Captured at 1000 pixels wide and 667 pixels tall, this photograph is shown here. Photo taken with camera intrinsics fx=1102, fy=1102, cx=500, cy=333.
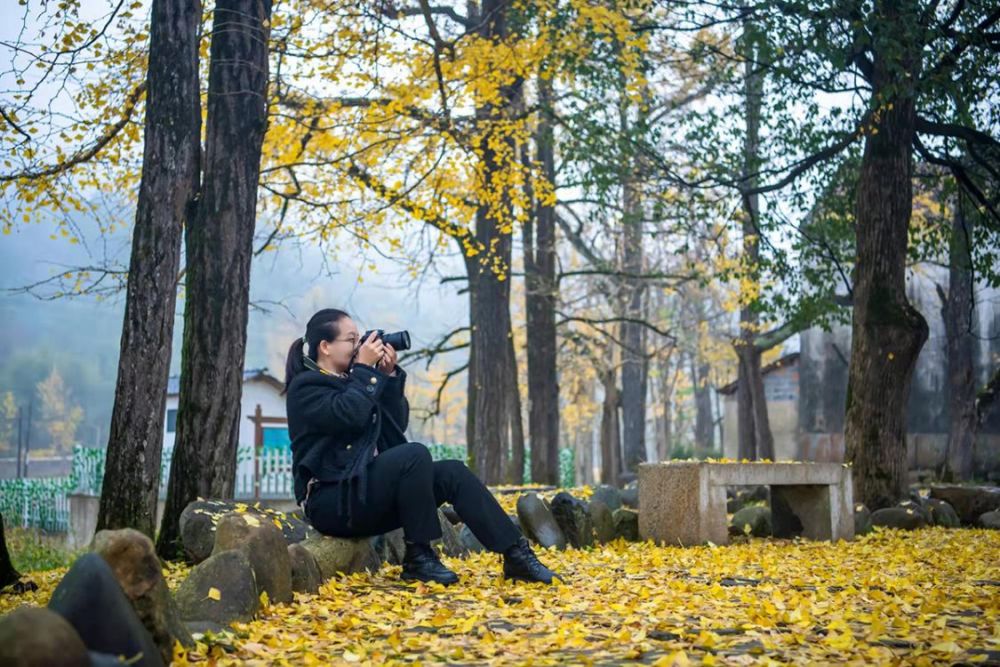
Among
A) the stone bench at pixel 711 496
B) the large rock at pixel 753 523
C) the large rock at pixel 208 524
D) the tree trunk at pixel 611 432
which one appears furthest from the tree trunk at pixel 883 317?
the tree trunk at pixel 611 432

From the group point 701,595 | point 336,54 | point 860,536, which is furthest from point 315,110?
point 701,595

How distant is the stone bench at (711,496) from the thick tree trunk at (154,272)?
3.62m

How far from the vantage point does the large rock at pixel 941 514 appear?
11.0 m

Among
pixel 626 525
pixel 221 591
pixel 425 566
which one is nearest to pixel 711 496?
pixel 626 525

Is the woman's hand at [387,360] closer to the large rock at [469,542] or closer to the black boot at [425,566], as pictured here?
the black boot at [425,566]

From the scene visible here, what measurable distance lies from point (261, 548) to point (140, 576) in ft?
4.14

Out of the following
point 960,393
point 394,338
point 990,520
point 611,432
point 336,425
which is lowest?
point 990,520

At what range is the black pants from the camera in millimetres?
5402

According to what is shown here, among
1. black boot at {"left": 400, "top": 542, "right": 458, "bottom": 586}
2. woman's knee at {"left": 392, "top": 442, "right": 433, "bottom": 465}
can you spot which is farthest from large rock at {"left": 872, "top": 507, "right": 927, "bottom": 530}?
woman's knee at {"left": 392, "top": 442, "right": 433, "bottom": 465}

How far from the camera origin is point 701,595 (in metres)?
5.36

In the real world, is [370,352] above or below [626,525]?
above

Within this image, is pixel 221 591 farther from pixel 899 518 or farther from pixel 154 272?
pixel 899 518

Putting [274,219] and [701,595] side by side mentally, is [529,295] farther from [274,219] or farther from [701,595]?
[701,595]

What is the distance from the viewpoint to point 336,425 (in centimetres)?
541
